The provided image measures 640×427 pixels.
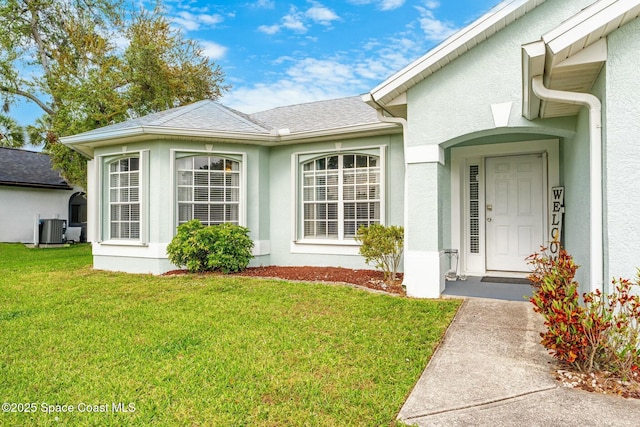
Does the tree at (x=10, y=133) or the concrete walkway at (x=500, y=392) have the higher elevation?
the tree at (x=10, y=133)

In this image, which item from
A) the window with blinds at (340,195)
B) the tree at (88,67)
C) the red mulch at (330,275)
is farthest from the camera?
the tree at (88,67)

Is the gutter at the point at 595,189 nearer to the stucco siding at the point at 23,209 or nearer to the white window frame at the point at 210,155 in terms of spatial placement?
the white window frame at the point at 210,155

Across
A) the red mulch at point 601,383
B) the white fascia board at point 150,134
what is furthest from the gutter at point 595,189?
the white fascia board at point 150,134

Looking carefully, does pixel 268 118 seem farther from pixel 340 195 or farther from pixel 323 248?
pixel 323 248

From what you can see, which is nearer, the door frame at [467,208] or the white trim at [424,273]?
the white trim at [424,273]

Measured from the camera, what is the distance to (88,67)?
19.4m

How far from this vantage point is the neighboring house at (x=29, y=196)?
18109mm

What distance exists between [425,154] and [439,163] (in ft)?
0.84

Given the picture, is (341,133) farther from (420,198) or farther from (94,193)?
(94,193)

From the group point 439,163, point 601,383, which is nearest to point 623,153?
point 601,383

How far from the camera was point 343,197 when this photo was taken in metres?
8.99

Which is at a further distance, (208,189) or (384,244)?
(208,189)

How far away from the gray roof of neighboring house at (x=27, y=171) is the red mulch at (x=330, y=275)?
46.5 ft

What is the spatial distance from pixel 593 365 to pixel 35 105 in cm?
2367
